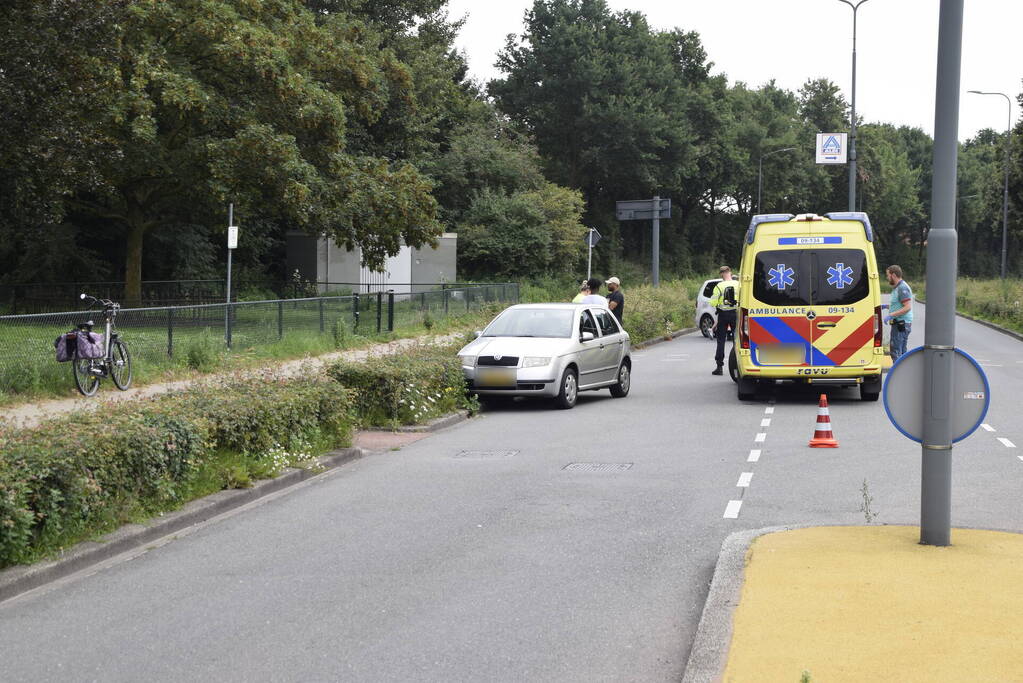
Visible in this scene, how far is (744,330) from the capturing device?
16969 mm

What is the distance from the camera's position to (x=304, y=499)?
9711 mm

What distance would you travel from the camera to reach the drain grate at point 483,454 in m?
12.1

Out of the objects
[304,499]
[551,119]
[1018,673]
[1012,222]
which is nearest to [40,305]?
[304,499]

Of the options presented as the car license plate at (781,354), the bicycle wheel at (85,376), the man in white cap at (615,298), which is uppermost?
the man in white cap at (615,298)

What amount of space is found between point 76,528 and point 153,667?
246 cm

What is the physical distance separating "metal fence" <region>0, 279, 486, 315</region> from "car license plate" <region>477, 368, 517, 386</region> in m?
18.4

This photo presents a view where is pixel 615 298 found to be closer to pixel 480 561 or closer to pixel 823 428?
pixel 823 428

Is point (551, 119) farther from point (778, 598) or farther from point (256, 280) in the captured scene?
point (778, 598)

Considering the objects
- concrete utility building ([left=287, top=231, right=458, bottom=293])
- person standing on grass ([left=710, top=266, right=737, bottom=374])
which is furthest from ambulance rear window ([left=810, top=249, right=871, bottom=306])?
concrete utility building ([left=287, top=231, right=458, bottom=293])

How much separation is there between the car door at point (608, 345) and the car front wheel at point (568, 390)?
2.79 feet

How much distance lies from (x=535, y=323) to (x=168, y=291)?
859 inches

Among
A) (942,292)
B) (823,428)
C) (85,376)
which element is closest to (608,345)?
(823,428)

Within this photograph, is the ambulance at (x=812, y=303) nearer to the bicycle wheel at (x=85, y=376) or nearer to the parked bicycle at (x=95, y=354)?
the parked bicycle at (x=95, y=354)

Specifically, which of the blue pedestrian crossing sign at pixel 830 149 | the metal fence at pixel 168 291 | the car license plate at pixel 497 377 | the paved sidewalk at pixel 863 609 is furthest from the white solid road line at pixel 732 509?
the blue pedestrian crossing sign at pixel 830 149
